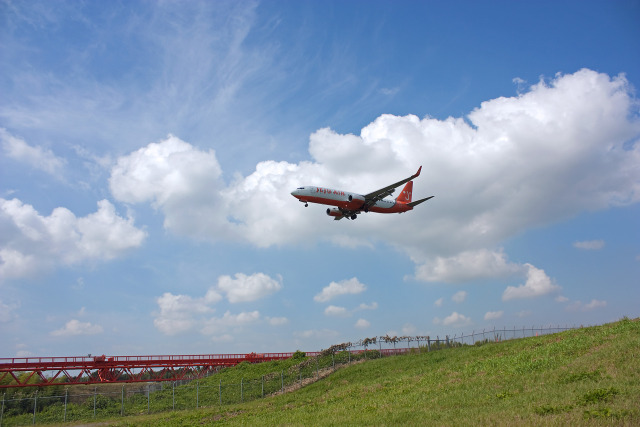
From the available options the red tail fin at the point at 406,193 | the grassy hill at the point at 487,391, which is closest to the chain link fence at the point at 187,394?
the grassy hill at the point at 487,391

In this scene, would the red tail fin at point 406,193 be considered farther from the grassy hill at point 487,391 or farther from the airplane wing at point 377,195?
the grassy hill at point 487,391

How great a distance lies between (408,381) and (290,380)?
17828 millimetres

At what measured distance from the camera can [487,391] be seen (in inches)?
923

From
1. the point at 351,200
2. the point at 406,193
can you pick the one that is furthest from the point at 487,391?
the point at 406,193

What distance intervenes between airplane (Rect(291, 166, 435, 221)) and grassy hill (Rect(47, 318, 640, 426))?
697 inches

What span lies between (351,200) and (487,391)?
101 ft

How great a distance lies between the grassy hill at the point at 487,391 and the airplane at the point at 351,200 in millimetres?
17712

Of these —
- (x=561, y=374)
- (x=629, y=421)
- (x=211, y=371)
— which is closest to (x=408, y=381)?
(x=561, y=374)

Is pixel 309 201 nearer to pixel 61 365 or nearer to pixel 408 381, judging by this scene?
pixel 408 381

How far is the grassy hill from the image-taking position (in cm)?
1683

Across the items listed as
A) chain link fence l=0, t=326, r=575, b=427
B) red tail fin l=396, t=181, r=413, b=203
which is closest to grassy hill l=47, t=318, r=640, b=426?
chain link fence l=0, t=326, r=575, b=427

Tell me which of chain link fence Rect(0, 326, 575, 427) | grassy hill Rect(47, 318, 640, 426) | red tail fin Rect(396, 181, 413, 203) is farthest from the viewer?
red tail fin Rect(396, 181, 413, 203)

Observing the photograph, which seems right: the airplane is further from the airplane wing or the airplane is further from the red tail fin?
the red tail fin

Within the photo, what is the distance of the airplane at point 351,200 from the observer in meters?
48.0
